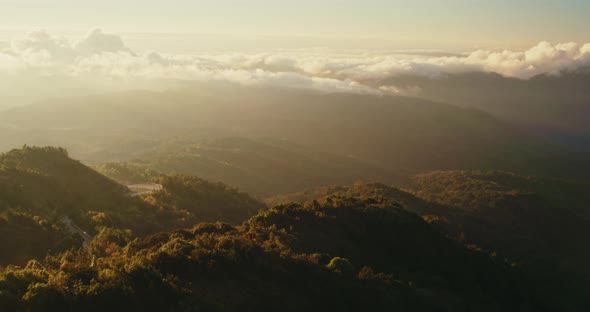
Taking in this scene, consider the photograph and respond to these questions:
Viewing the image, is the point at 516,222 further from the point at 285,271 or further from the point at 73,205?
the point at 285,271

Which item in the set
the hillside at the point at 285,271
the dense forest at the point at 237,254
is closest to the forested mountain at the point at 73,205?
the dense forest at the point at 237,254

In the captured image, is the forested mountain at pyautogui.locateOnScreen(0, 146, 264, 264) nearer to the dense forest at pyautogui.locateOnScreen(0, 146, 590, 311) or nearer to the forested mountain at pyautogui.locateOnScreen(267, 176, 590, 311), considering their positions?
the dense forest at pyautogui.locateOnScreen(0, 146, 590, 311)

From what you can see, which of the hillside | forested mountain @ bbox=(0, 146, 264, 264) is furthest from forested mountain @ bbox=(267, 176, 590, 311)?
forested mountain @ bbox=(0, 146, 264, 264)

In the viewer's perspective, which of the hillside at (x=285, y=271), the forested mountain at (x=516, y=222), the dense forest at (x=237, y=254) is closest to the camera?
the hillside at (x=285, y=271)

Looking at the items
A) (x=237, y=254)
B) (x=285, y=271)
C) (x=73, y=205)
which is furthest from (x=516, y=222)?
(x=237, y=254)

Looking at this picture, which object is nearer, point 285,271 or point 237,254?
point 237,254

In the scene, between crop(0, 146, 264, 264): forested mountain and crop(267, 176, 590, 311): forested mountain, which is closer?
crop(0, 146, 264, 264): forested mountain

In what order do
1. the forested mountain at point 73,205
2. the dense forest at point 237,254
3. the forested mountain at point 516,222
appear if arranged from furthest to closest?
the forested mountain at point 516,222 < the forested mountain at point 73,205 < the dense forest at point 237,254

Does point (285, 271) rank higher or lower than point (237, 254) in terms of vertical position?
lower

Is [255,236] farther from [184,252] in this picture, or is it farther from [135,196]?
[135,196]

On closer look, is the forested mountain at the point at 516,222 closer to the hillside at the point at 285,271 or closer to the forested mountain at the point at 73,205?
the hillside at the point at 285,271

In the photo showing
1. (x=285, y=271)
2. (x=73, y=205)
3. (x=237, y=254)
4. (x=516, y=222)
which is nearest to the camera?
(x=237, y=254)

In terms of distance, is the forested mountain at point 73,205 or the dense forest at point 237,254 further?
the forested mountain at point 73,205
